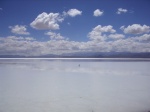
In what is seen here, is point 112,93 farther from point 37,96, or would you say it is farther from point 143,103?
point 37,96

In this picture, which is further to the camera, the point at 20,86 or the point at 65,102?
the point at 20,86

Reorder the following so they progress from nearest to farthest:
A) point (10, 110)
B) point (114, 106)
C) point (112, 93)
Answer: point (10, 110), point (114, 106), point (112, 93)

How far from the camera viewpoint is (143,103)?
3.85 m

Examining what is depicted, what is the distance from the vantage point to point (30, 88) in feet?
16.8

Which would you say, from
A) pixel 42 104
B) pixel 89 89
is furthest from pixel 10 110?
pixel 89 89

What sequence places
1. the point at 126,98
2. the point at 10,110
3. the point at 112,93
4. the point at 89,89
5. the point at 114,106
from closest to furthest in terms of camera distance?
the point at 10,110
the point at 114,106
the point at 126,98
the point at 112,93
the point at 89,89

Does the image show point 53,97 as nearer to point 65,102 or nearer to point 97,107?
point 65,102

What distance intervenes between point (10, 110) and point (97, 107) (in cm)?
152

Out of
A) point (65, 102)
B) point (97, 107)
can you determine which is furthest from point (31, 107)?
point (97, 107)

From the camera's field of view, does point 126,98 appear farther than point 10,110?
Yes

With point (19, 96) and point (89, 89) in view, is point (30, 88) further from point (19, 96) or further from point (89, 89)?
point (89, 89)

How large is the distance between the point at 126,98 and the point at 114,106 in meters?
0.61

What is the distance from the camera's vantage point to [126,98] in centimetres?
416

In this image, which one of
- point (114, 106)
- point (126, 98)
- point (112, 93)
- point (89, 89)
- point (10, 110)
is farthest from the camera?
point (89, 89)
